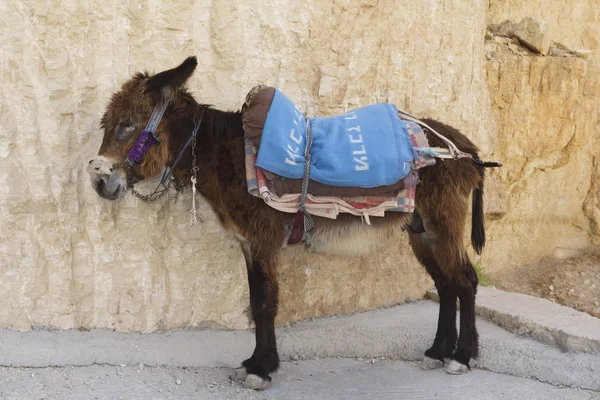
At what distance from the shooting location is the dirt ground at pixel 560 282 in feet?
16.8

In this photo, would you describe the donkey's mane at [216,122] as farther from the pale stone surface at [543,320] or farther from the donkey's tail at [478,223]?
the pale stone surface at [543,320]

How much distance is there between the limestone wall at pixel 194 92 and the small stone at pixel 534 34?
67 centimetres

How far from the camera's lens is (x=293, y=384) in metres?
3.06

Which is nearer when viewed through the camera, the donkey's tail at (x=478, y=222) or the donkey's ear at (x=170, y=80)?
the donkey's ear at (x=170, y=80)

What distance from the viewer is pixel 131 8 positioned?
3172 mm

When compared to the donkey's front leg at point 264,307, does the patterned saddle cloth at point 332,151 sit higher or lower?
higher

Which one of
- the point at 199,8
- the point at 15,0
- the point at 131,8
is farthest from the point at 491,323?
the point at 15,0

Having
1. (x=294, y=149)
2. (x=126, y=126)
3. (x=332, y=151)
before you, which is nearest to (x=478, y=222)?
(x=332, y=151)

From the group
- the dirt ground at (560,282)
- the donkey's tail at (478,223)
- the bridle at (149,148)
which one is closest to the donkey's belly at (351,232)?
the donkey's tail at (478,223)

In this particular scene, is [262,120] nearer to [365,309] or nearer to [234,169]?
[234,169]

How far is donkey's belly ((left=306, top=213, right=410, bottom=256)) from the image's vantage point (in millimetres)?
3127

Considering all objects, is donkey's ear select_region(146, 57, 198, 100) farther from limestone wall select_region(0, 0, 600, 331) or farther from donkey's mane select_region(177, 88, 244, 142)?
limestone wall select_region(0, 0, 600, 331)

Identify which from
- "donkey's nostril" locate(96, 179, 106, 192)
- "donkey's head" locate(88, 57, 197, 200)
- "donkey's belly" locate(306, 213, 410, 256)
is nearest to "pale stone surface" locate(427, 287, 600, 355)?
"donkey's belly" locate(306, 213, 410, 256)

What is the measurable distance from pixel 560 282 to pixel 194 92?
3976mm
